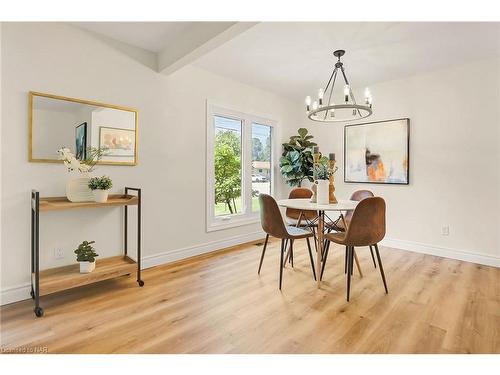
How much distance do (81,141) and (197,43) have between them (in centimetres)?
141

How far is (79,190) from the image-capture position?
7.67 ft

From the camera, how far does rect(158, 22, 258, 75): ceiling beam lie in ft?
6.91

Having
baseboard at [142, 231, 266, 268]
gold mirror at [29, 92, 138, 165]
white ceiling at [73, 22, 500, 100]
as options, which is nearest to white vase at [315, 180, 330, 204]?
white ceiling at [73, 22, 500, 100]

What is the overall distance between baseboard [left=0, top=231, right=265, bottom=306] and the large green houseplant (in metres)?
1.09

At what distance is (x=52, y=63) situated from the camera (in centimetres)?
236

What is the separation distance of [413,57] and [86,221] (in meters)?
4.01

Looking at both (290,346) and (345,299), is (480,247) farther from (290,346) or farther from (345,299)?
(290,346)

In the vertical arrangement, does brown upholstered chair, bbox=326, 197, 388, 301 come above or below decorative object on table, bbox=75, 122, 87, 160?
below

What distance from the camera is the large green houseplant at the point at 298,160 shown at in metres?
4.40

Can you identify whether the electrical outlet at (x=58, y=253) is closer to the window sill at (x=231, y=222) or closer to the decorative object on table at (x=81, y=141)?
the decorative object on table at (x=81, y=141)

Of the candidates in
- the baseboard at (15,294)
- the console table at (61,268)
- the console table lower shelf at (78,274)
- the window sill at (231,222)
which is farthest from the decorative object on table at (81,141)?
the window sill at (231,222)

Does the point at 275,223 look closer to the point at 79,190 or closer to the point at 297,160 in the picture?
the point at 79,190

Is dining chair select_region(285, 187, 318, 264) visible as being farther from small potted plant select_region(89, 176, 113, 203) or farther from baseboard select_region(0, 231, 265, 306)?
small potted plant select_region(89, 176, 113, 203)
